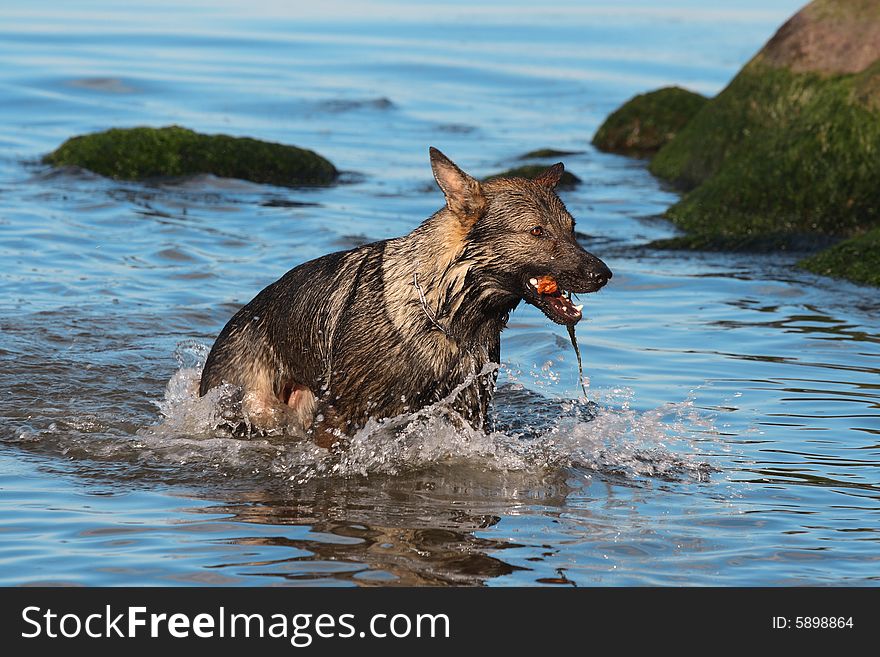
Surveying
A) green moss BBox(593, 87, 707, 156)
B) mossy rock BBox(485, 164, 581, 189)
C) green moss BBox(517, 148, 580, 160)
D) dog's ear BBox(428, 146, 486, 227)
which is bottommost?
dog's ear BBox(428, 146, 486, 227)

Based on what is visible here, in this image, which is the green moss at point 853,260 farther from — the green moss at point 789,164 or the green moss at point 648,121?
the green moss at point 648,121

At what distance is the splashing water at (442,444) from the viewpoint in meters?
7.80

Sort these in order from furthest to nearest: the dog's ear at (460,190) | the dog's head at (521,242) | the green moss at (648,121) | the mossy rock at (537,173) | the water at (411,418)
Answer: the green moss at (648,121) < the mossy rock at (537,173) < the dog's ear at (460,190) < the dog's head at (521,242) < the water at (411,418)

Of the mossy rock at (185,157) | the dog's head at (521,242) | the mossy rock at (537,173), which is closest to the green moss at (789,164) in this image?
the mossy rock at (537,173)

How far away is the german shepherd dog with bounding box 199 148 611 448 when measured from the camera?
7316 mm

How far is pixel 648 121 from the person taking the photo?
21344 mm

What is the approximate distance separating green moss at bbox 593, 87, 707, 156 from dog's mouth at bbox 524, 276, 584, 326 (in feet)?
46.3

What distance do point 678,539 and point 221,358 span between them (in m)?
3.14

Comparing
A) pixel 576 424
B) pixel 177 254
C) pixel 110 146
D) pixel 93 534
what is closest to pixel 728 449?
pixel 576 424

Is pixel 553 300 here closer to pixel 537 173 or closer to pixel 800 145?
pixel 800 145

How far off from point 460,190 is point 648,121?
570 inches

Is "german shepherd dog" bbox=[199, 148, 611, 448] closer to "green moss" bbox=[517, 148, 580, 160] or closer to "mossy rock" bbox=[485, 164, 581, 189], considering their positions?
"mossy rock" bbox=[485, 164, 581, 189]

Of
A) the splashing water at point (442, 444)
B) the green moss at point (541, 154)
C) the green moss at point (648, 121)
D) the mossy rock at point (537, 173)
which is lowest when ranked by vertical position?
the splashing water at point (442, 444)

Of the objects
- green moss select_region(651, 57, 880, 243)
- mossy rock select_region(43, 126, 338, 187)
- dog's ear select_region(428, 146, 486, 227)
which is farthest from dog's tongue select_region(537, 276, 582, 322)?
mossy rock select_region(43, 126, 338, 187)
